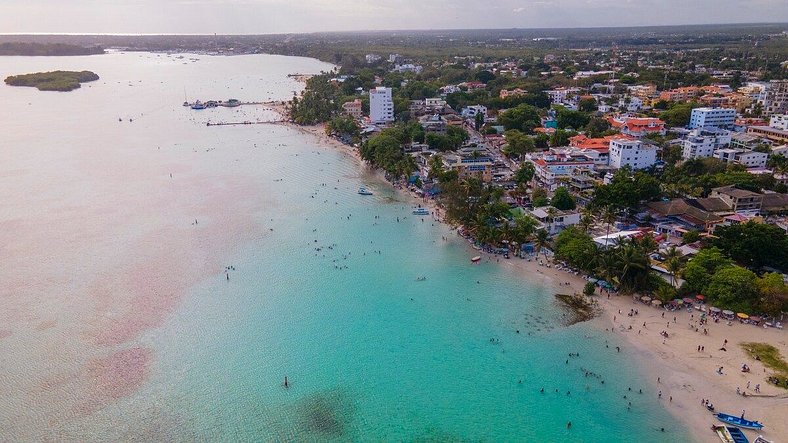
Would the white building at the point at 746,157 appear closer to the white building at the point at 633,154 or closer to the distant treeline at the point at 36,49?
the white building at the point at 633,154

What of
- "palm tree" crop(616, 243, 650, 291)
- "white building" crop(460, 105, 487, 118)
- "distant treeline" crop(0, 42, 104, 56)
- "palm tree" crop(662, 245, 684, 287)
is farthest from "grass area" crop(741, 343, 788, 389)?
"distant treeline" crop(0, 42, 104, 56)

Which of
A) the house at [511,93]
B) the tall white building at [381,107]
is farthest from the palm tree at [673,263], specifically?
the house at [511,93]

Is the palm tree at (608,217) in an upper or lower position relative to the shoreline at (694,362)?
upper

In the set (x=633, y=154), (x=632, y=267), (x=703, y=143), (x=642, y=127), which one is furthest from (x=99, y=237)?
(x=642, y=127)

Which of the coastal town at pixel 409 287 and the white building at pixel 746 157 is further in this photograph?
the white building at pixel 746 157

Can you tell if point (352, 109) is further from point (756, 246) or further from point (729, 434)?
point (729, 434)

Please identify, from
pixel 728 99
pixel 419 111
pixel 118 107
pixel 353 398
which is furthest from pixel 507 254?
pixel 118 107
